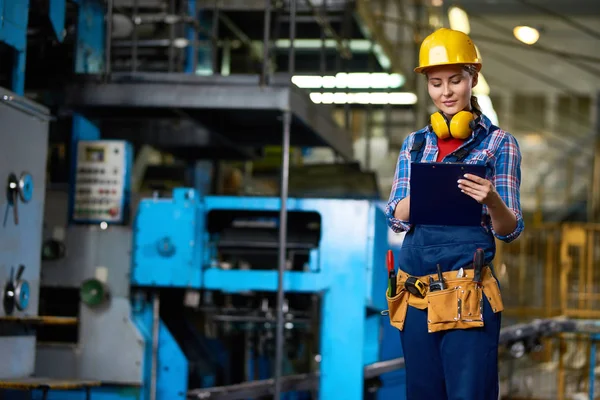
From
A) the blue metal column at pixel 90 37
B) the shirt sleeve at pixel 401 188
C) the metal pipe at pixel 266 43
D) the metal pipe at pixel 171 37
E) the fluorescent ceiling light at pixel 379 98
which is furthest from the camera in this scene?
the fluorescent ceiling light at pixel 379 98

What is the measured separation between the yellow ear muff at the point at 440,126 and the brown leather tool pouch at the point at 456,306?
0.53 metres

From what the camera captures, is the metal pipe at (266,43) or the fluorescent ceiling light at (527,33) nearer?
the metal pipe at (266,43)

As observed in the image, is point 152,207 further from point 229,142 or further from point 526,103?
point 526,103

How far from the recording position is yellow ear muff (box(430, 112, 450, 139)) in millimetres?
3752

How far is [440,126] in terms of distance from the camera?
3.76 m

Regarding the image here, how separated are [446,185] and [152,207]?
3685 millimetres

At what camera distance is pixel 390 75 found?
39.1 ft

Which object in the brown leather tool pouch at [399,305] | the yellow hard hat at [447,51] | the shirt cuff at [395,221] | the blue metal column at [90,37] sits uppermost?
the blue metal column at [90,37]

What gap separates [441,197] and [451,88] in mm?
447

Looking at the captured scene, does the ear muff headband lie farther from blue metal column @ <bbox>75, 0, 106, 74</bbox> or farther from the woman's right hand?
blue metal column @ <bbox>75, 0, 106, 74</bbox>

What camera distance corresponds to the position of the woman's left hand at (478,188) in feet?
11.2

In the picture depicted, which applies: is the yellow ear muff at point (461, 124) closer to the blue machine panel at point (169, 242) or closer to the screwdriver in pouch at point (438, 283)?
the screwdriver in pouch at point (438, 283)

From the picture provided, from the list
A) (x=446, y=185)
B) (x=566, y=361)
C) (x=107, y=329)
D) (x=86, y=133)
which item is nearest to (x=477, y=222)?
(x=446, y=185)

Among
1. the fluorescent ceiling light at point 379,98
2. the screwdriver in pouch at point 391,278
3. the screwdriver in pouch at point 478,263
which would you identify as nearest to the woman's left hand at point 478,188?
the screwdriver in pouch at point 478,263
